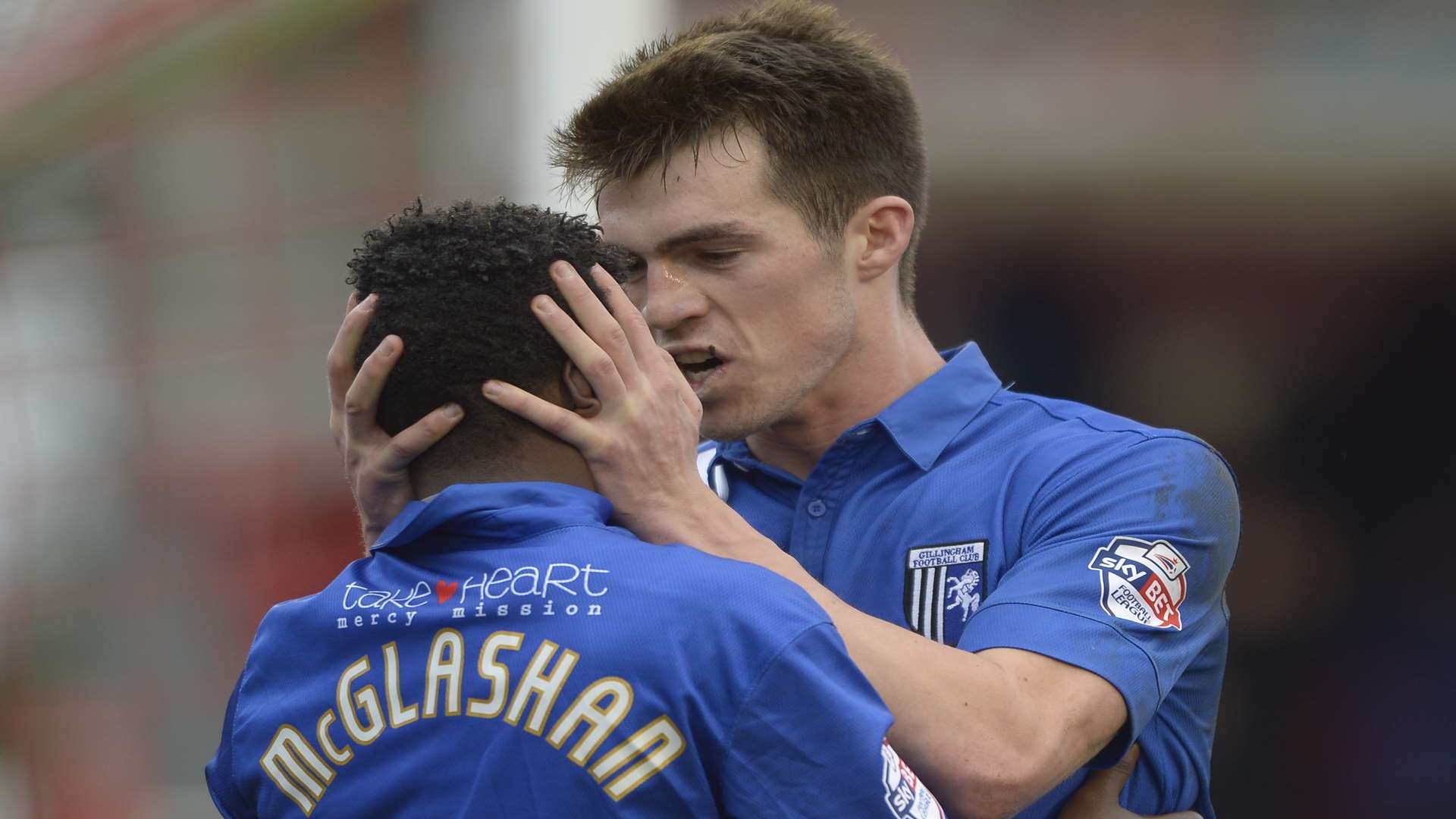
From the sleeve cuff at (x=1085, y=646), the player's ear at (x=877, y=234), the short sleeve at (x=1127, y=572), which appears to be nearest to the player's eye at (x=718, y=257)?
the player's ear at (x=877, y=234)

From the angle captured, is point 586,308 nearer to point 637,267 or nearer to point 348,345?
point 348,345

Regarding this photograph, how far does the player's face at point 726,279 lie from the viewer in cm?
227

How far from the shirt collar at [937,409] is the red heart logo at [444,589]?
0.93 m

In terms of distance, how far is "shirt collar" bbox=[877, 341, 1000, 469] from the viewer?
7.20 ft

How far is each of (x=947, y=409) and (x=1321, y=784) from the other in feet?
10.9

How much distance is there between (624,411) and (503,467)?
0.60ft

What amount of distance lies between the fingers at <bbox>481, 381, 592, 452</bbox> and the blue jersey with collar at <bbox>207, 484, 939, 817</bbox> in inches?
2.9

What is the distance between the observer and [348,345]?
162 cm

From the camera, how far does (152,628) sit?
15.3 ft

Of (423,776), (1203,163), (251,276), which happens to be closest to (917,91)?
(1203,163)

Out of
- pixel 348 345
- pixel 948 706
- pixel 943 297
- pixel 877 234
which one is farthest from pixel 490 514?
pixel 943 297

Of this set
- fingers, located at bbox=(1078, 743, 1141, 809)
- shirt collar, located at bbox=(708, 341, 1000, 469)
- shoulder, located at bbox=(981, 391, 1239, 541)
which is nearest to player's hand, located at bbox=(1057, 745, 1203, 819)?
fingers, located at bbox=(1078, 743, 1141, 809)

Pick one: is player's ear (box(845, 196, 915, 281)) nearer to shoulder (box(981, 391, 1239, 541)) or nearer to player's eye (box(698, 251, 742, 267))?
player's eye (box(698, 251, 742, 267))

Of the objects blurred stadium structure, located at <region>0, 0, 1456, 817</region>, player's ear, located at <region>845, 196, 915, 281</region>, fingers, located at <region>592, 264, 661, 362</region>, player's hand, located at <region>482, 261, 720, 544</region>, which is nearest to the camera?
player's hand, located at <region>482, 261, 720, 544</region>
